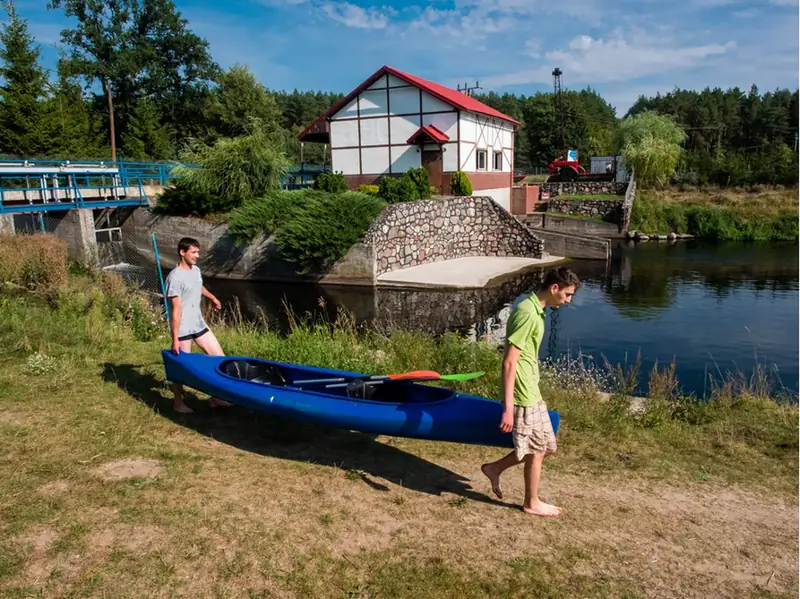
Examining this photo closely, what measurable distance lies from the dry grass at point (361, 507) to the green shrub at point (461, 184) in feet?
64.6

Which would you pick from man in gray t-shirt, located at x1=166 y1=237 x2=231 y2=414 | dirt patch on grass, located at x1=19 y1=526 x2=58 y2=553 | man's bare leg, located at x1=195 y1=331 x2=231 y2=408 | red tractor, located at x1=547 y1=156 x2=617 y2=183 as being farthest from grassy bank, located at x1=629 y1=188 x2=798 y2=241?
dirt patch on grass, located at x1=19 y1=526 x2=58 y2=553

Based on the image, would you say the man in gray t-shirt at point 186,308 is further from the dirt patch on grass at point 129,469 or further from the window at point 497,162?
the window at point 497,162

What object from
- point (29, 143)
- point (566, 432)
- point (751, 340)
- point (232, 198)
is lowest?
point (751, 340)

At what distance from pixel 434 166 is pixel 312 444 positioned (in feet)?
75.2

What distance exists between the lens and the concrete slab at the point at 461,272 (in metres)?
18.6

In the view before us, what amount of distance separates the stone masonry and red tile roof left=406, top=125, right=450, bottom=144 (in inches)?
170

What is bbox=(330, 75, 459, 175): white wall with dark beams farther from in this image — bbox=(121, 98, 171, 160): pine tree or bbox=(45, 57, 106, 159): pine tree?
bbox=(121, 98, 171, 160): pine tree

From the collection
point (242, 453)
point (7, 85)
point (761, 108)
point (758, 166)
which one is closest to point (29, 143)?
point (7, 85)

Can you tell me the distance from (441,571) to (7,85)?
37963 mm

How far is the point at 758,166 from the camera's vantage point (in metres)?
38.2

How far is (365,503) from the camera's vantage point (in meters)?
4.31

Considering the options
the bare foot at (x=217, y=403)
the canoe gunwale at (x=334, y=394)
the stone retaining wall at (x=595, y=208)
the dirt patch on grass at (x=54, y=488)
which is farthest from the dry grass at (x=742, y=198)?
the dirt patch on grass at (x=54, y=488)

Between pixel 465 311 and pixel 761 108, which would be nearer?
pixel 465 311

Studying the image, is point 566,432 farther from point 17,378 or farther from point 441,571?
point 17,378
